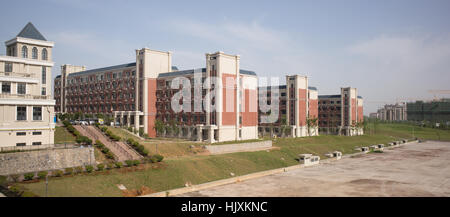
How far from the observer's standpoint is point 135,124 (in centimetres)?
7319

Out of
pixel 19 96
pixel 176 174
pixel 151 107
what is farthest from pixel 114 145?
pixel 151 107

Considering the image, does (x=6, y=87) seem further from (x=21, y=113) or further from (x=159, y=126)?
(x=159, y=126)

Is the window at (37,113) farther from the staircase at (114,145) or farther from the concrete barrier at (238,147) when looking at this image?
the concrete barrier at (238,147)

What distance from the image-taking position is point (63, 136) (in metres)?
51.1

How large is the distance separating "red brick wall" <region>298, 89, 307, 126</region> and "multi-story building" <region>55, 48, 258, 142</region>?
90.8 ft

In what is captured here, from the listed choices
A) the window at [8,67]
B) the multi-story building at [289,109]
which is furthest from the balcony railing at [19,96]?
the multi-story building at [289,109]

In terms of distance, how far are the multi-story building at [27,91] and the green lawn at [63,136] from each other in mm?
4528

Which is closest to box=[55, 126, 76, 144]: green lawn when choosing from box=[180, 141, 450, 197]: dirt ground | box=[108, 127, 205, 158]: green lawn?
box=[108, 127, 205, 158]: green lawn

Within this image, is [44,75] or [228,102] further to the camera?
[228,102]

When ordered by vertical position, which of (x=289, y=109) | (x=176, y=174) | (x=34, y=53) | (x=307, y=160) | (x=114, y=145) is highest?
(x=34, y=53)

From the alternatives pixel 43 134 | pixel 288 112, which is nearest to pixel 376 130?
pixel 288 112

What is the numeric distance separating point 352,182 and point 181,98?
136 feet

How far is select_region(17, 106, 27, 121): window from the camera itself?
42.1 m

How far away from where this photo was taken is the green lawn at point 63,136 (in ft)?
162
